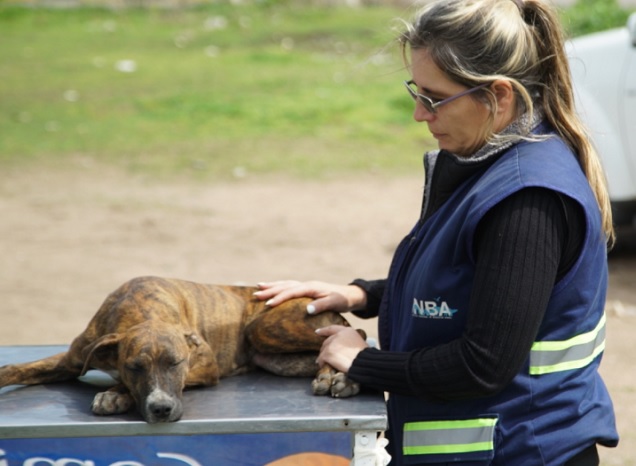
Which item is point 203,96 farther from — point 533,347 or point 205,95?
point 533,347

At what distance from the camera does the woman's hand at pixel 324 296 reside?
3.31 m

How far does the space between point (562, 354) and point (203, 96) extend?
11.0m

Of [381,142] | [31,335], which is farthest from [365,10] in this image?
[31,335]

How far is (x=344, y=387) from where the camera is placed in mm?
2893

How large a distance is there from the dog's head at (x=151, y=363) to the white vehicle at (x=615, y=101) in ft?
16.1

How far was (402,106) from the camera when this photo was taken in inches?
491

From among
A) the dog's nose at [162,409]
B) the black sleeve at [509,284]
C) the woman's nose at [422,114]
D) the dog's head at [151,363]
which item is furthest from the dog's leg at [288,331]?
the woman's nose at [422,114]

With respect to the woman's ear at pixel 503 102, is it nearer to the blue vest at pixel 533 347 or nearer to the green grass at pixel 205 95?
the blue vest at pixel 533 347

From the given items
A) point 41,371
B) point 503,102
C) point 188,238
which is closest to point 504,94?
A: point 503,102

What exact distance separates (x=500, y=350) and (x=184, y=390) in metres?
1.06

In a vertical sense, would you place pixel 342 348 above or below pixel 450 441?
above

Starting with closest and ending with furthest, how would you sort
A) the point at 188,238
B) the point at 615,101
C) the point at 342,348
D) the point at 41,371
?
the point at 342,348
the point at 41,371
the point at 615,101
the point at 188,238

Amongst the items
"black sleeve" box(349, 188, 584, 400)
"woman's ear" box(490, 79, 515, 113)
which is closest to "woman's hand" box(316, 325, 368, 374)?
"black sleeve" box(349, 188, 584, 400)

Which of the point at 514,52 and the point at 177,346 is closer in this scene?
the point at 514,52
